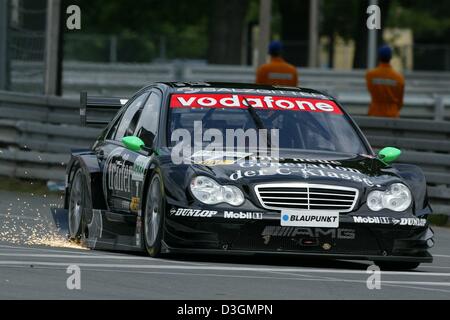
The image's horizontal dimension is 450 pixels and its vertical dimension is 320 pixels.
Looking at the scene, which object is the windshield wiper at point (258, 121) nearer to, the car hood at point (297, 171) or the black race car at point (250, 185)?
the black race car at point (250, 185)

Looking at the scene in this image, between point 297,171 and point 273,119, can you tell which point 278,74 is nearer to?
point 273,119

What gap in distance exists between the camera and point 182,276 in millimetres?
10688

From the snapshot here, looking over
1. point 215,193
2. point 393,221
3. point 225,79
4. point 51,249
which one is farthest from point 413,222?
point 225,79

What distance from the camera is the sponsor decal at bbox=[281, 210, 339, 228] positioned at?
1155cm

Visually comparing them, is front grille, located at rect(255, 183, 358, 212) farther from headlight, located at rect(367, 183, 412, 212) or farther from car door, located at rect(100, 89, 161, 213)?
car door, located at rect(100, 89, 161, 213)

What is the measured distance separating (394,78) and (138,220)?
10752 millimetres

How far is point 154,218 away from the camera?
39.1 ft

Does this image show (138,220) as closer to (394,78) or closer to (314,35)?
(394,78)

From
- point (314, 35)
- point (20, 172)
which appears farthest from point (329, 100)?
point (314, 35)

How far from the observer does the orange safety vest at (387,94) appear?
22.6m

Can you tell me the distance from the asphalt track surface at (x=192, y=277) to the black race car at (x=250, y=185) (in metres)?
0.21

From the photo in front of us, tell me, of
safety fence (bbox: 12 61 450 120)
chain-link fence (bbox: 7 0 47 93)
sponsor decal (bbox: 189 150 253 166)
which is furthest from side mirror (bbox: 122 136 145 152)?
safety fence (bbox: 12 61 450 120)

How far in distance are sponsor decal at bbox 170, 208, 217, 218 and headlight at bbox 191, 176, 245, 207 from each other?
0.27ft
